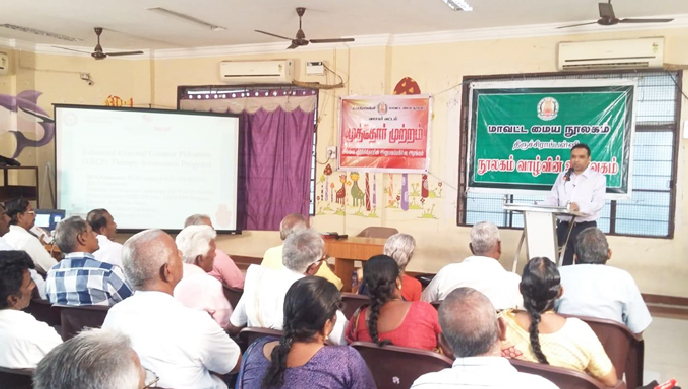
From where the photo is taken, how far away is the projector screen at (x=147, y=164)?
23.7 ft

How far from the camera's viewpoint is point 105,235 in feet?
13.9

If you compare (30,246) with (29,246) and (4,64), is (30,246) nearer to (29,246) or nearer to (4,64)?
(29,246)

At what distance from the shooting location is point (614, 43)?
5773 mm

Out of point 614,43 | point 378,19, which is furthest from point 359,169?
point 614,43

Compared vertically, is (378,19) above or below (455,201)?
above

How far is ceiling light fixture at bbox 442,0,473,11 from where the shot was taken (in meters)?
5.15

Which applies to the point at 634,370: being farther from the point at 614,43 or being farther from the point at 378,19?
the point at 378,19

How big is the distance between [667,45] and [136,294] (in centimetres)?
585

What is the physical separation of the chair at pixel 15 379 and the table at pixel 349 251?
3.73 meters

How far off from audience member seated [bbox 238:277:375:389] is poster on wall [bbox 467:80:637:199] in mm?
5031

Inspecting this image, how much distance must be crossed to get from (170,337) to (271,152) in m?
5.88

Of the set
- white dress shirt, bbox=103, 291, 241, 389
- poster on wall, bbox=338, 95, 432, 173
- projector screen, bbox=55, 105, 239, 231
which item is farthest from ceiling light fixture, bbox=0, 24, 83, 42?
white dress shirt, bbox=103, 291, 241, 389

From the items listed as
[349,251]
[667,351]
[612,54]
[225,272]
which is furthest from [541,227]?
[225,272]

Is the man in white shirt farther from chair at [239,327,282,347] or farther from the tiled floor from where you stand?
chair at [239,327,282,347]
